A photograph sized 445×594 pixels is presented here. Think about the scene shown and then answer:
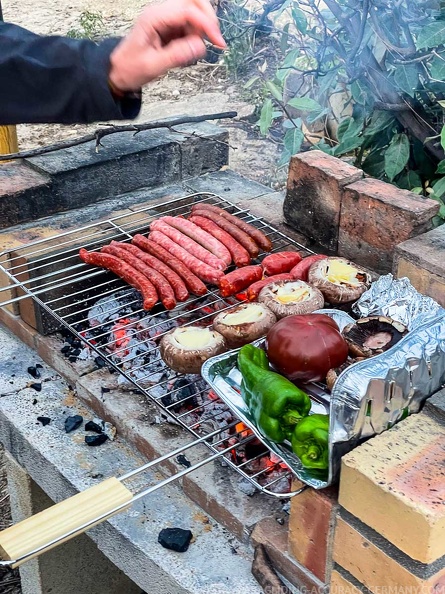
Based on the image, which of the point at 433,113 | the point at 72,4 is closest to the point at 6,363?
the point at 433,113

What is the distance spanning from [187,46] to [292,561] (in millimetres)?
1607

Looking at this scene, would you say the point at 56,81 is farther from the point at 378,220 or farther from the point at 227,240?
the point at 378,220

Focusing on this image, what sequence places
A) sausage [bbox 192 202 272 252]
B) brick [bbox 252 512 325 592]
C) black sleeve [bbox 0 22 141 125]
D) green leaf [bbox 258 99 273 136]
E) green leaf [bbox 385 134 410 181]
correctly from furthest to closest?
1. green leaf [bbox 258 99 273 136]
2. green leaf [bbox 385 134 410 181]
3. sausage [bbox 192 202 272 252]
4. brick [bbox 252 512 325 592]
5. black sleeve [bbox 0 22 141 125]

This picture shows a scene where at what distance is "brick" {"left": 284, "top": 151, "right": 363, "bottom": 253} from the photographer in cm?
376

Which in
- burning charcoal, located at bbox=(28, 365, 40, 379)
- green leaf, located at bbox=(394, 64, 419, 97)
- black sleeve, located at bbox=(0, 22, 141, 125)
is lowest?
burning charcoal, located at bbox=(28, 365, 40, 379)

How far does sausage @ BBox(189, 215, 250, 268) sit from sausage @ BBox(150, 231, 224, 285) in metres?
0.16

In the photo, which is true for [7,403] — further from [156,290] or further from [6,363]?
[156,290]

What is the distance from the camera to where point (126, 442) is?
3.09 metres

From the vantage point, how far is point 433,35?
391 centimetres

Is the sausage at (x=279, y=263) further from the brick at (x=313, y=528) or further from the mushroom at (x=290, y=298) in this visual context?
the brick at (x=313, y=528)

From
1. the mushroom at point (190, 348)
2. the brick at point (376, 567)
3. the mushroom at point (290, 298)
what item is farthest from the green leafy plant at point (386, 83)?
the brick at point (376, 567)

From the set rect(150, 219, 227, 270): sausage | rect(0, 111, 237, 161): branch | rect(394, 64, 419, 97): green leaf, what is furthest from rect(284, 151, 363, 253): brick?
rect(0, 111, 237, 161): branch

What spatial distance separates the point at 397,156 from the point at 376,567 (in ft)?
9.77

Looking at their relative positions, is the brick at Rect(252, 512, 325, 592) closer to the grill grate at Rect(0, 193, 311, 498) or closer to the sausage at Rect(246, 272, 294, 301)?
the grill grate at Rect(0, 193, 311, 498)
